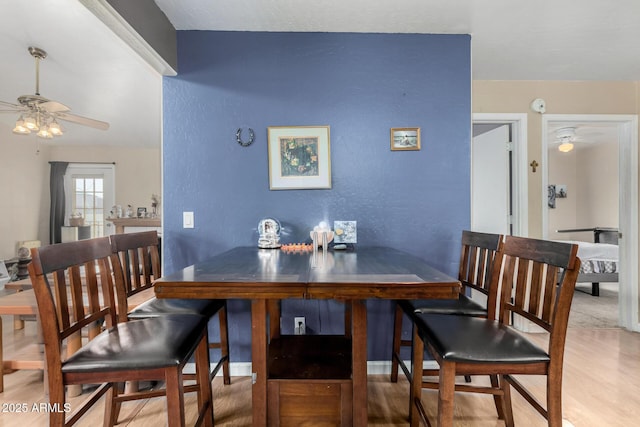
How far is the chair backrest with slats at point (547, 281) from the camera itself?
44.0 inches

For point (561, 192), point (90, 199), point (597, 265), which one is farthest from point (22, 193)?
point (561, 192)

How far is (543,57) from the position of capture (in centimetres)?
246

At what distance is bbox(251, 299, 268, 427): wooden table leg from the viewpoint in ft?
4.00

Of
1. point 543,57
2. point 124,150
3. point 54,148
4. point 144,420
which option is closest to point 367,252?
point 144,420

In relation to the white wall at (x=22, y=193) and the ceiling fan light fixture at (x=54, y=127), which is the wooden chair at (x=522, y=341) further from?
the white wall at (x=22, y=193)

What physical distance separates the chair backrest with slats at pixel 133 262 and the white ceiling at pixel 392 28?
118 cm

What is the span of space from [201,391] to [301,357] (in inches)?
19.3

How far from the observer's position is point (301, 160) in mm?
2137

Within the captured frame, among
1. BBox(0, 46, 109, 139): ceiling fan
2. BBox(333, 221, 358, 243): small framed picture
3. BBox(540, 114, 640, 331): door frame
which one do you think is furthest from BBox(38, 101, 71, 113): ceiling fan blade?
BBox(540, 114, 640, 331): door frame

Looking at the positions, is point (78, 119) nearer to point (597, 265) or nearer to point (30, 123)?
point (30, 123)

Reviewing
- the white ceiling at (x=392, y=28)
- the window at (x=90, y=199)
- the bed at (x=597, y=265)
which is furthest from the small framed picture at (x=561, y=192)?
the window at (x=90, y=199)

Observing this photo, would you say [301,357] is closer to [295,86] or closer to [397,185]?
[397,185]

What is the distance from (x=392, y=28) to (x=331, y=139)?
0.87 m

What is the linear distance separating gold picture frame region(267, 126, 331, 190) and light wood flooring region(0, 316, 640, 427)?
1378mm
